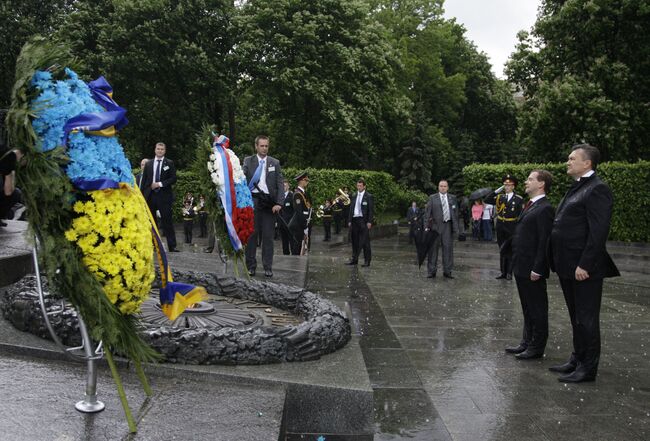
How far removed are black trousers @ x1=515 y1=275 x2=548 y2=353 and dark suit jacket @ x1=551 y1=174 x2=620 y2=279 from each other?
1.73 feet

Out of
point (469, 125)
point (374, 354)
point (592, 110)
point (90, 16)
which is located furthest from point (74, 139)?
point (469, 125)

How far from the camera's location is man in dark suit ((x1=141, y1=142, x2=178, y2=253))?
35.6ft

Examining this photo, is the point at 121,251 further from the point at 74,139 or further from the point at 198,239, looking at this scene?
the point at 198,239

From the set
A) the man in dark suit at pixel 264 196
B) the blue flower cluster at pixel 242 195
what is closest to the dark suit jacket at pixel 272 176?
the man in dark suit at pixel 264 196

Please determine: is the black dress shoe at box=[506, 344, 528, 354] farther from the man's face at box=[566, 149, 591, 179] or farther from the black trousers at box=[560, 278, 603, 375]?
the man's face at box=[566, 149, 591, 179]

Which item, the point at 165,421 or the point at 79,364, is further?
the point at 79,364

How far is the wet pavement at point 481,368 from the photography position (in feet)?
15.3

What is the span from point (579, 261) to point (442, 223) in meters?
7.81

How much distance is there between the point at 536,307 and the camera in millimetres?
6637

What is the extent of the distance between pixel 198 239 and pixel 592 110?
17198 mm

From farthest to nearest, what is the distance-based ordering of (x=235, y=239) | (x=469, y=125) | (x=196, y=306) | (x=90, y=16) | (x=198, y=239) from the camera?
1. (x=469, y=125)
2. (x=90, y=16)
3. (x=198, y=239)
4. (x=235, y=239)
5. (x=196, y=306)

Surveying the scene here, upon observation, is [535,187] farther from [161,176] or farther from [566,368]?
[161,176]

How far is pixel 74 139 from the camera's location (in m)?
3.46

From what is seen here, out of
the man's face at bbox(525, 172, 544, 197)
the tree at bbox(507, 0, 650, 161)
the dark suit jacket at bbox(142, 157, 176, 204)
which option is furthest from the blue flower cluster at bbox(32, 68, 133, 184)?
the tree at bbox(507, 0, 650, 161)
